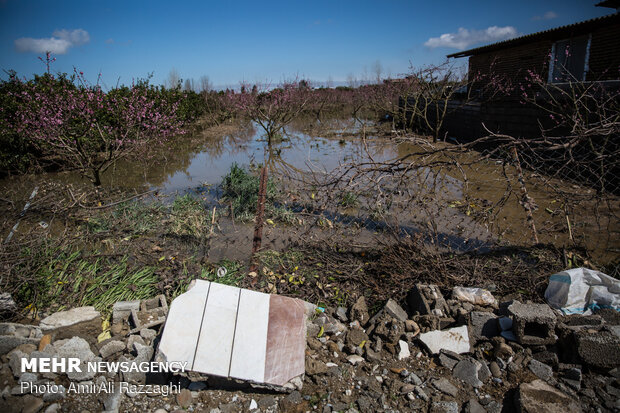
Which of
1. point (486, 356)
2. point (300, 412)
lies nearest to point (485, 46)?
point (486, 356)

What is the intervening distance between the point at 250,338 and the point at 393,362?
1146mm

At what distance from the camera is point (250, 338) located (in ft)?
8.41

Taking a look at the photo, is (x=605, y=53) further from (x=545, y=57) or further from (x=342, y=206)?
(x=342, y=206)

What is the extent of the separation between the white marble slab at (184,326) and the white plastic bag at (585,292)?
10.3ft

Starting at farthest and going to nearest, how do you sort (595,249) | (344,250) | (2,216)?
1. (2,216)
2. (595,249)
3. (344,250)

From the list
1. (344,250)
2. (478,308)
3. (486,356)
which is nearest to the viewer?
(486,356)

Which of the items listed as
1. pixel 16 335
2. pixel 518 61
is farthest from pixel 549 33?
pixel 16 335

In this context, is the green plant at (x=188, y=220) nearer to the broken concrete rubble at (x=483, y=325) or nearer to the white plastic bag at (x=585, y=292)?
the broken concrete rubble at (x=483, y=325)

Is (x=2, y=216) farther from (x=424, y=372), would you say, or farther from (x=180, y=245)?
(x=424, y=372)

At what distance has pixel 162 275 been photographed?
147 inches

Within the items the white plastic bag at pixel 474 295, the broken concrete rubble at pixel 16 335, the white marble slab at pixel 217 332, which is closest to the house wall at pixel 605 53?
the white plastic bag at pixel 474 295

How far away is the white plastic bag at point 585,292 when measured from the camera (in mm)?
3096

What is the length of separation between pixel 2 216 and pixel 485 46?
62.9 ft

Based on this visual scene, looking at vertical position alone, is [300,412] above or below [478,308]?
below
